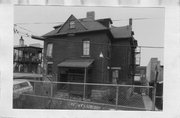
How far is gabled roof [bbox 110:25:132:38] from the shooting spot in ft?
9.33

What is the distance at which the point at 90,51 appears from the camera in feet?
9.37

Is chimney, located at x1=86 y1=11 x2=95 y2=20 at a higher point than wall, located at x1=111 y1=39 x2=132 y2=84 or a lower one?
higher

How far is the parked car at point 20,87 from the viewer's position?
288cm

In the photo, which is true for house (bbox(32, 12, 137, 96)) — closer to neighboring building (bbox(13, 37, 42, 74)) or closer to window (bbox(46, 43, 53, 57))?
window (bbox(46, 43, 53, 57))

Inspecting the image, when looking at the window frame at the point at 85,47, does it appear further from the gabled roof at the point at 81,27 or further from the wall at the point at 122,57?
the wall at the point at 122,57

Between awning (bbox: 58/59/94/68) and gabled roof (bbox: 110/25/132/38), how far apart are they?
53 centimetres

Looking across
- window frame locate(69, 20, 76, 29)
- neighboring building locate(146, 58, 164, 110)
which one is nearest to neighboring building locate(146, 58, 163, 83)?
neighboring building locate(146, 58, 164, 110)

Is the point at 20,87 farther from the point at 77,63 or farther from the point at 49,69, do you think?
the point at 77,63

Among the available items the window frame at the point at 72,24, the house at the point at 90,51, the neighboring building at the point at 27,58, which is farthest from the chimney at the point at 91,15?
the neighboring building at the point at 27,58

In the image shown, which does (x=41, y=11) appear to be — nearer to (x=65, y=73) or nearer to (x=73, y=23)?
(x=73, y=23)

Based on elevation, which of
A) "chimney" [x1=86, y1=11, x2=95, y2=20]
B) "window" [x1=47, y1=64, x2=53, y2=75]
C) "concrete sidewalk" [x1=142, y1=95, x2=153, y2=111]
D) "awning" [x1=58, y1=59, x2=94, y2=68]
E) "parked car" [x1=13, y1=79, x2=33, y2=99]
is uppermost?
"chimney" [x1=86, y1=11, x2=95, y2=20]

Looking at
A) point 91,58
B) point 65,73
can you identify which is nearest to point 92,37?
point 91,58

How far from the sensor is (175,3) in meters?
2.79

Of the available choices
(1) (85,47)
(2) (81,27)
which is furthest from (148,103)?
(2) (81,27)
